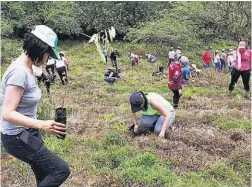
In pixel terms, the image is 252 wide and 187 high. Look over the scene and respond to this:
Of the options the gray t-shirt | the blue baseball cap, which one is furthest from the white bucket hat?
the blue baseball cap

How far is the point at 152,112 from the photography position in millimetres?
7848

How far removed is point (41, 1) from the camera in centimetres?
4091

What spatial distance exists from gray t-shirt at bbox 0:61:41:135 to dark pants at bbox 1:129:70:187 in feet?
0.28

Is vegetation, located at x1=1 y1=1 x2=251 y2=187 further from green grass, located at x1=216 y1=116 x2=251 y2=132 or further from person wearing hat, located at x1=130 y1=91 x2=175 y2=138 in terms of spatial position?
person wearing hat, located at x1=130 y1=91 x2=175 y2=138

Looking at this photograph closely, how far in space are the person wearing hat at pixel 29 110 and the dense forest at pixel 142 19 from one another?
1205 inches

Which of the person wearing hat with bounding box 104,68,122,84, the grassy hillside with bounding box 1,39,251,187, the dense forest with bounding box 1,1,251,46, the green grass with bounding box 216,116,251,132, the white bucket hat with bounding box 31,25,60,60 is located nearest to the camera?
the white bucket hat with bounding box 31,25,60,60

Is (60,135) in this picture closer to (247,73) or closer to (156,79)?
(247,73)

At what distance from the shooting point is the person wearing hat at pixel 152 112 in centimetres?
743

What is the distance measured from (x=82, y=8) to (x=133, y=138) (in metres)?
37.5

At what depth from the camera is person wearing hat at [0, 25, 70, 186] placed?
3.49m

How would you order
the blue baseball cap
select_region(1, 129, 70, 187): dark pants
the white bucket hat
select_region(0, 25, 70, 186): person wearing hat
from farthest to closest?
the blue baseball cap, select_region(1, 129, 70, 187): dark pants, the white bucket hat, select_region(0, 25, 70, 186): person wearing hat

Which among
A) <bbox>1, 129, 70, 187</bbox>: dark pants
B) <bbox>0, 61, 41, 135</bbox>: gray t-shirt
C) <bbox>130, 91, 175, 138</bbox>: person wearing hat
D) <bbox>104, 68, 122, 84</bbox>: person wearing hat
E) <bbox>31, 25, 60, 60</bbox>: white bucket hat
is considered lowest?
<bbox>104, 68, 122, 84</bbox>: person wearing hat

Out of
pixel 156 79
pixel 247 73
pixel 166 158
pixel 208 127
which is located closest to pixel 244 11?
pixel 156 79

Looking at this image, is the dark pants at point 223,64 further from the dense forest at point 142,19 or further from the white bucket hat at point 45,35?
the white bucket hat at point 45,35
